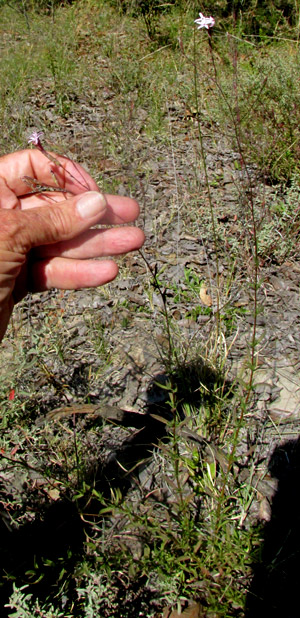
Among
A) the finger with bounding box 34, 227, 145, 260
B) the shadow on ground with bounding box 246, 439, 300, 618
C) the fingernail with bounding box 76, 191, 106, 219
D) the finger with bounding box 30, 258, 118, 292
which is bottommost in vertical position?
the shadow on ground with bounding box 246, 439, 300, 618

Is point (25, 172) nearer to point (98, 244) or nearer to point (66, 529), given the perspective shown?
point (98, 244)

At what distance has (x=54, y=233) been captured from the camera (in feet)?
6.53

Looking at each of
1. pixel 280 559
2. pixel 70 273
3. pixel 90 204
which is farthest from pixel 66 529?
pixel 90 204

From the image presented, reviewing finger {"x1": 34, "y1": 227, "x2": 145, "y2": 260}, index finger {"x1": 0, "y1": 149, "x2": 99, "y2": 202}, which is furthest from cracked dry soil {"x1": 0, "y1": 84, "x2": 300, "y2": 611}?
index finger {"x1": 0, "y1": 149, "x2": 99, "y2": 202}

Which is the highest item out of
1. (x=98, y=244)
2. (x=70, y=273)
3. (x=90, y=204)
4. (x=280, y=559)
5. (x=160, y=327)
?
(x=90, y=204)

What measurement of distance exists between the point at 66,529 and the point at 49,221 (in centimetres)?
137

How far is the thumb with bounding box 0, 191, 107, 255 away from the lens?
1.84m

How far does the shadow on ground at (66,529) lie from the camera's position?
197 centimetres

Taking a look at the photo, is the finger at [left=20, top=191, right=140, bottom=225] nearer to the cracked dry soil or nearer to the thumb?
the thumb

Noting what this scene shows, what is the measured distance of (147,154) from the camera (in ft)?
14.2

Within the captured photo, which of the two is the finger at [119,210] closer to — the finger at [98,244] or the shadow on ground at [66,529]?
the finger at [98,244]

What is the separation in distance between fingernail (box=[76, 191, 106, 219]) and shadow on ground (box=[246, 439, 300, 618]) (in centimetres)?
147

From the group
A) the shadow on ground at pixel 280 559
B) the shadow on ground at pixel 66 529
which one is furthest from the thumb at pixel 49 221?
the shadow on ground at pixel 280 559

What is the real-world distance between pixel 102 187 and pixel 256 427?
234 centimetres
